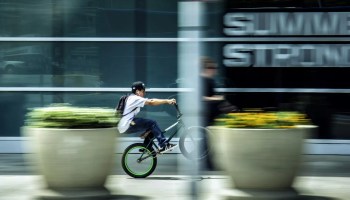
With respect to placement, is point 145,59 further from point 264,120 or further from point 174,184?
point 264,120

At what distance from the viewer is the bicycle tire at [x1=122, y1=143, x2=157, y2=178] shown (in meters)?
11.8

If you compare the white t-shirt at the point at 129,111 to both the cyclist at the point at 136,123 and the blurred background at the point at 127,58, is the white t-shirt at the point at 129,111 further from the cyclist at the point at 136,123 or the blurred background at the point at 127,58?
the blurred background at the point at 127,58

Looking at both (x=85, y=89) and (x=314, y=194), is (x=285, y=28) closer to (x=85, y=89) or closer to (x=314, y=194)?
(x=85, y=89)

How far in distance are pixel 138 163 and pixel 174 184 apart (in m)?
0.81

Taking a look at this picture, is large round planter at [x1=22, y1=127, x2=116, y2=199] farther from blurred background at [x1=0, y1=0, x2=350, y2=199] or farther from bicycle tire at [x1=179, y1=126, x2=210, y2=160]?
blurred background at [x1=0, y1=0, x2=350, y2=199]

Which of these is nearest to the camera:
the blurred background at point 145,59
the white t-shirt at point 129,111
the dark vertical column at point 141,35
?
the white t-shirt at point 129,111

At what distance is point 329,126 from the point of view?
15.1 metres

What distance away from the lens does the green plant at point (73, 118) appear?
9.24m

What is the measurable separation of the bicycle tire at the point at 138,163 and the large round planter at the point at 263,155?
9.31 feet

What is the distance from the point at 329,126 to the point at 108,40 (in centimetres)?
485

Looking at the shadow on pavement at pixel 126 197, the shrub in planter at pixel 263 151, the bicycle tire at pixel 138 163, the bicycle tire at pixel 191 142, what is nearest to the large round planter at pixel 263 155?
the shrub in planter at pixel 263 151

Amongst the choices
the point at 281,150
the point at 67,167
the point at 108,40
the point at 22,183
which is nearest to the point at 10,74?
the point at 108,40

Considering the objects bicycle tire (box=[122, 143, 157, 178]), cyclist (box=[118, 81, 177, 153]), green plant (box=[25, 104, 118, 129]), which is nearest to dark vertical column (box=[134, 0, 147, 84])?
cyclist (box=[118, 81, 177, 153])

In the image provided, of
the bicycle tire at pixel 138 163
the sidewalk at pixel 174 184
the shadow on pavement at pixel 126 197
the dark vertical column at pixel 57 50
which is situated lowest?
the sidewalk at pixel 174 184
